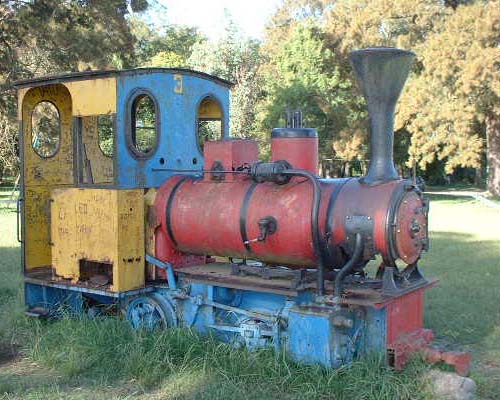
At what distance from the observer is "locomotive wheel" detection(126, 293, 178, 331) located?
18.3ft

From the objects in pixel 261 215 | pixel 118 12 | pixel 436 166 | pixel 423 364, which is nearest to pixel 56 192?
pixel 261 215

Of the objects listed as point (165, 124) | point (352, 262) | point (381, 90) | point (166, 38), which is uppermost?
point (166, 38)

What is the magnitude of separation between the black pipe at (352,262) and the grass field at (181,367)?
1.86 feet

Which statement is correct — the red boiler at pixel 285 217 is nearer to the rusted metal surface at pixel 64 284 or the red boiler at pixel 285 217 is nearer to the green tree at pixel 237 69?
the rusted metal surface at pixel 64 284

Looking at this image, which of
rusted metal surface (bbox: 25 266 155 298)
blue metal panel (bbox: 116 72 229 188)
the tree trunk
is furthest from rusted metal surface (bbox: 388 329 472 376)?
the tree trunk

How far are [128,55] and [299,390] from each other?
1504 cm

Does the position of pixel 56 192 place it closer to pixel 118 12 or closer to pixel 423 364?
pixel 423 364

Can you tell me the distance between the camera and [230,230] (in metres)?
A: 5.21

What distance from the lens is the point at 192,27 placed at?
44125mm

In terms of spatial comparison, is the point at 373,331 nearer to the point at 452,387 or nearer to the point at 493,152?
the point at 452,387

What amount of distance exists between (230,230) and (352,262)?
1.13 meters

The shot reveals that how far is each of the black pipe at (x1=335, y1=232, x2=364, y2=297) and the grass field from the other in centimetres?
57

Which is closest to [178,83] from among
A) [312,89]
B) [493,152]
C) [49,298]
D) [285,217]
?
[285,217]

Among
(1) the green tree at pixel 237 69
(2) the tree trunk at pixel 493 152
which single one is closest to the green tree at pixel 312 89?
(1) the green tree at pixel 237 69
